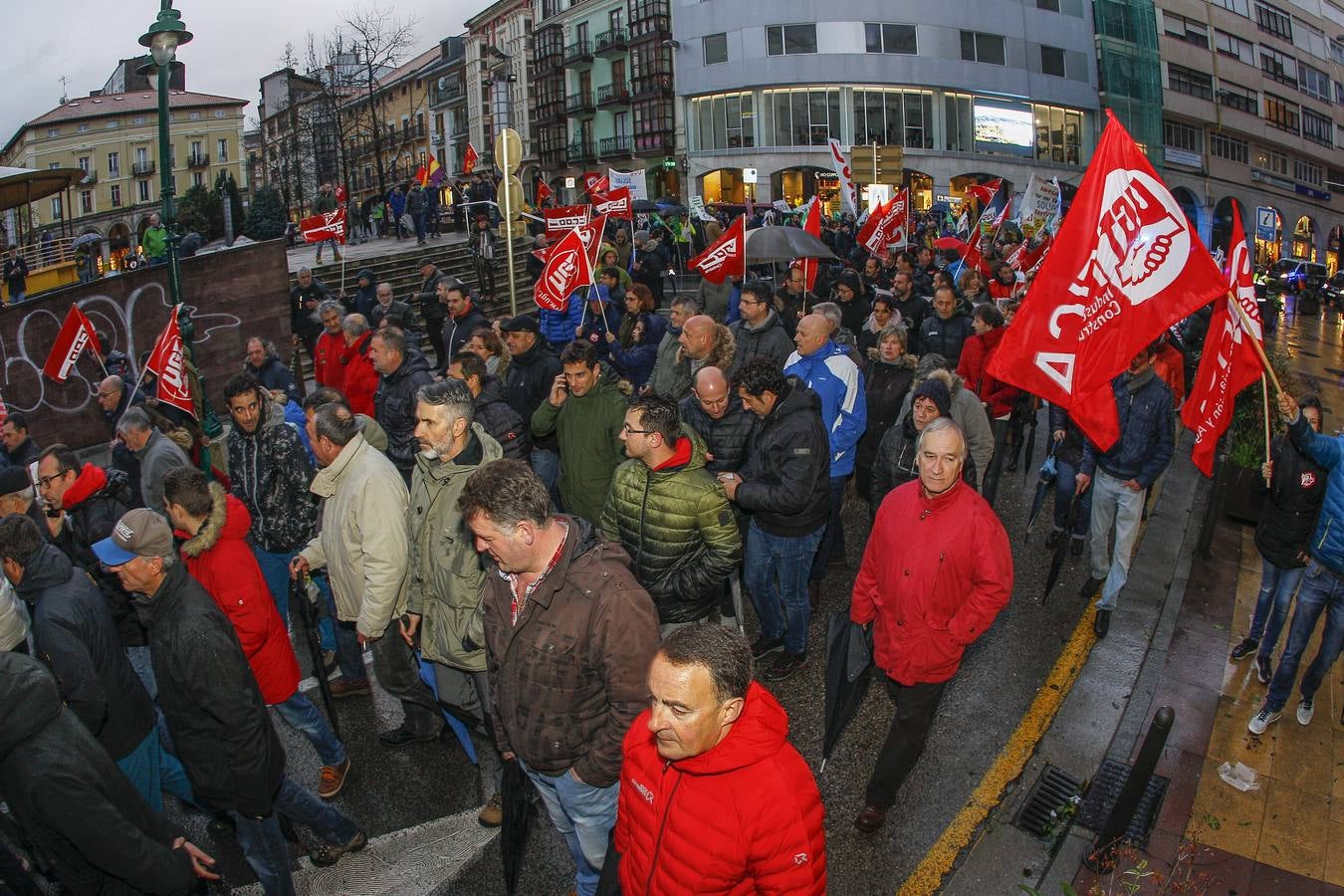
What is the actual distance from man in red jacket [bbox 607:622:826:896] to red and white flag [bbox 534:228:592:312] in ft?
26.8

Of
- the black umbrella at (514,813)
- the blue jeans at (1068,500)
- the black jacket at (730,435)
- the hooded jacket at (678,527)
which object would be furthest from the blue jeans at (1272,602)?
the black umbrella at (514,813)

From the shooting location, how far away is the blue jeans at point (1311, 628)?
521 centimetres

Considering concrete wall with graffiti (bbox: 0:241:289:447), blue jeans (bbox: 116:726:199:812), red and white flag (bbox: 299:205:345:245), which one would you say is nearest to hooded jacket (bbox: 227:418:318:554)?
blue jeans (bbox: 116:726:199:812)

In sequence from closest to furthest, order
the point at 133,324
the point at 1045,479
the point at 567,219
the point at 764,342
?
the point at 764,342, the point at 1045,479, the point at 567,219, the point at 133,324

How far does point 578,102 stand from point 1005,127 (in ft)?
83.3

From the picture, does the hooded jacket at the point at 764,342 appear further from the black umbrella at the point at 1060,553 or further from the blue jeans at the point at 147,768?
the blue jeans at the point at 147,768

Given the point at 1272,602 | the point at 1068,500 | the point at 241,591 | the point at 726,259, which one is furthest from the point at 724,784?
the point at 726,259

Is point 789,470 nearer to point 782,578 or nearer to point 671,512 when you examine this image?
point 782,578

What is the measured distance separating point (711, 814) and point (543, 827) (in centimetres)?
247

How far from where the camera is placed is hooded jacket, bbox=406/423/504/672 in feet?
14.0

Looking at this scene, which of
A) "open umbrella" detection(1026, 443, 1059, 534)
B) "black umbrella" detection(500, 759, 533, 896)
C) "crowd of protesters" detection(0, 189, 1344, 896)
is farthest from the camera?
"open umbrella" detection(1026, 443, 1059, 534)

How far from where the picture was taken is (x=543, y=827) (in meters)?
4.64

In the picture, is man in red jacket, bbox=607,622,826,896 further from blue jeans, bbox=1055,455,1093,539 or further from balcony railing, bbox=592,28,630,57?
balcony railing, bbox=592,28,630,57

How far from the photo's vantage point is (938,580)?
4.11 m
